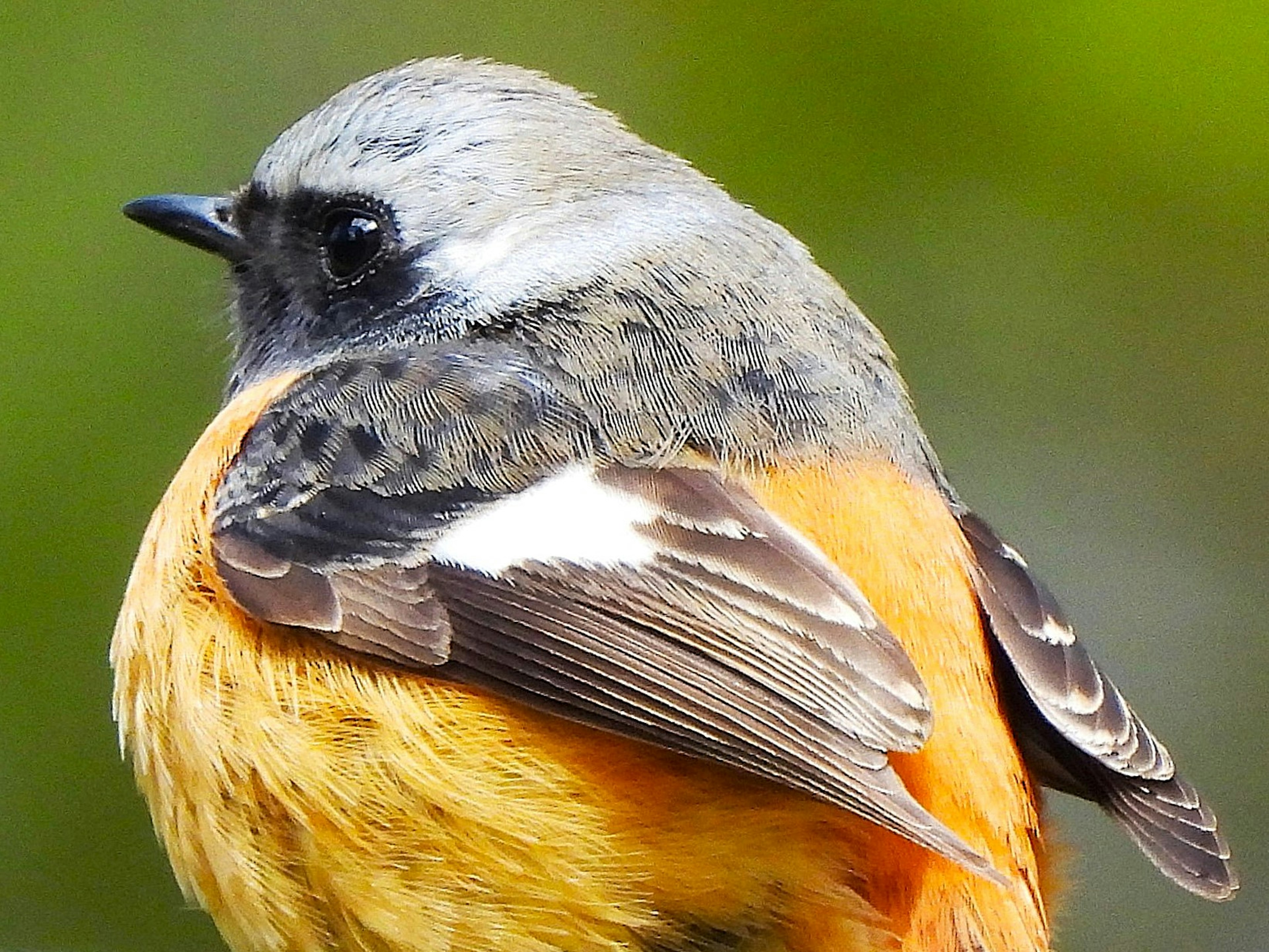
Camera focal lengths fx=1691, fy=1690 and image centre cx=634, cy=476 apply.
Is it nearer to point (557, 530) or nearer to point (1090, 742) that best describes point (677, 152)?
point (557, 530)

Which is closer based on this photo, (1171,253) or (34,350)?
(34,350)

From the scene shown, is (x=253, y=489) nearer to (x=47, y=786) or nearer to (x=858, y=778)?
(x=858, y=778)

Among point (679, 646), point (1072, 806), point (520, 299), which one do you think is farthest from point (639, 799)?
point (1072, 806)

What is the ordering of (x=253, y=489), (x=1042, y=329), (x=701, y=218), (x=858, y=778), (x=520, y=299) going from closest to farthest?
(x=858, y=778) → (x=253, y=489) → (x=520, y=299) → (x=701, y=218) → (x=1042, y=329)

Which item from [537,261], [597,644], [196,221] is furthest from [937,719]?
[196,221]

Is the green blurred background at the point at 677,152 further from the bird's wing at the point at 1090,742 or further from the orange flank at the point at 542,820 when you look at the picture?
the orange flank at the point at 542,820

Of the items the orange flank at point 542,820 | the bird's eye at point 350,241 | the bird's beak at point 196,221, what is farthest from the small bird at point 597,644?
the bird's beak at point 196,221
